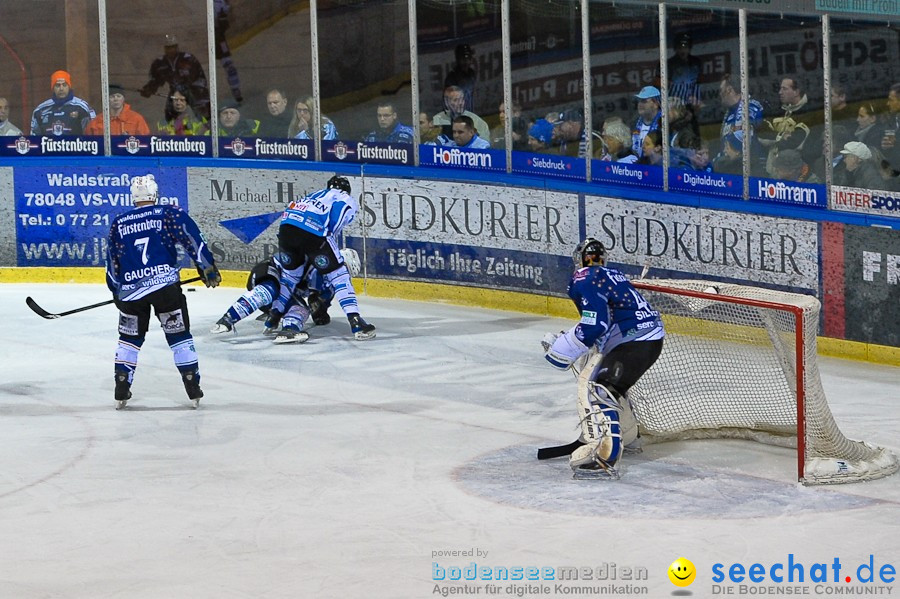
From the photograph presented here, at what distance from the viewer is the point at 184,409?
8648 millimetres

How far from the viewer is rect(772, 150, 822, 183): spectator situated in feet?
32.9

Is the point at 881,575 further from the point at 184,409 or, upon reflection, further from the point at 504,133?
the point at 504,133

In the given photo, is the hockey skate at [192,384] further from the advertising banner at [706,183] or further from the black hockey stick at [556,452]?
the advertising banner at [706,183]

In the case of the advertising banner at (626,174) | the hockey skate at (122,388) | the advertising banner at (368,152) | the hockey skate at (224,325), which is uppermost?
the advertising banner at (368,152)

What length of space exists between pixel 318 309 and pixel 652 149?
8.92 feet

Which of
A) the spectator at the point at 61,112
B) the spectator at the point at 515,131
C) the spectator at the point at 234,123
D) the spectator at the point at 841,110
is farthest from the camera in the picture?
the spectator at the point at 61,112

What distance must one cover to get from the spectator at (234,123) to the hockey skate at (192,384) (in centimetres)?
469

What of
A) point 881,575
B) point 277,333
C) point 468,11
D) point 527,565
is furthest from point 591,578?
point 468,11

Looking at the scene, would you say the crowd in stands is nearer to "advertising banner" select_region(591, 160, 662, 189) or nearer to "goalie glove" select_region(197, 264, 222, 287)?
"advertising banner" select_region(591, 160, 662, 189)

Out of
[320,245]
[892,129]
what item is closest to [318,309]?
[320,245]

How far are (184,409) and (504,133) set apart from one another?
426 centimetres

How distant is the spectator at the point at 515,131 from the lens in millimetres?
11828

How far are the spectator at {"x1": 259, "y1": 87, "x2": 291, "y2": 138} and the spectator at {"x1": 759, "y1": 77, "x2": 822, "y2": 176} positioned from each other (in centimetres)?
436

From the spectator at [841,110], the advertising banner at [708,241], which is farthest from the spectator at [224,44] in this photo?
the spectator at [841,110]
